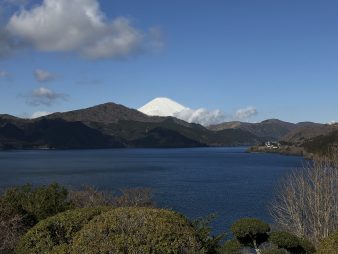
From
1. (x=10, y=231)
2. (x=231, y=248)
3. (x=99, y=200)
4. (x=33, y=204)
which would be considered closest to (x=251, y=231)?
(x=231, y=248)

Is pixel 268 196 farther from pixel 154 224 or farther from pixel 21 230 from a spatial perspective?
pixel 154 224

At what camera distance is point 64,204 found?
78.6 feet

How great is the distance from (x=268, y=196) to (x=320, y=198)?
42383 mm


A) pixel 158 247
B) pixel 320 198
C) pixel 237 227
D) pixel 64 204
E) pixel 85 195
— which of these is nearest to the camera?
pixel 158 247

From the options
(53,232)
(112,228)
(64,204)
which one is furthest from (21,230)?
(112,228)

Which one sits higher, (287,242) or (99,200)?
(287,242)

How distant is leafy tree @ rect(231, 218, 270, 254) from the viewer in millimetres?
20484

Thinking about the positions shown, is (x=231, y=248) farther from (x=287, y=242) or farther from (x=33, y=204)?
(x=33, y=204)

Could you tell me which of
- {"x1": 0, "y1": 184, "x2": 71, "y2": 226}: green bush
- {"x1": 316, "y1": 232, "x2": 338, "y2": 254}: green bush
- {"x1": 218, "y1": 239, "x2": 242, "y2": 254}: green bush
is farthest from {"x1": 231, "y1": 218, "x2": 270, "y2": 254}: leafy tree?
{"x1": 316, "y1": 232, "x2": 338, "y2": 254}: green bush

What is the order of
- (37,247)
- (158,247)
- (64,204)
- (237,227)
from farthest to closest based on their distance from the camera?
(64,204) → (237,227) → (37,247) → (158,247)

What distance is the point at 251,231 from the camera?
20516mm

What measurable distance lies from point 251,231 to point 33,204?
10.7 m

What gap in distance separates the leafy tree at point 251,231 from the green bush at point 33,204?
29.3 feet

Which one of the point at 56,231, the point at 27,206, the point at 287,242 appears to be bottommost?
the point at 287,242
